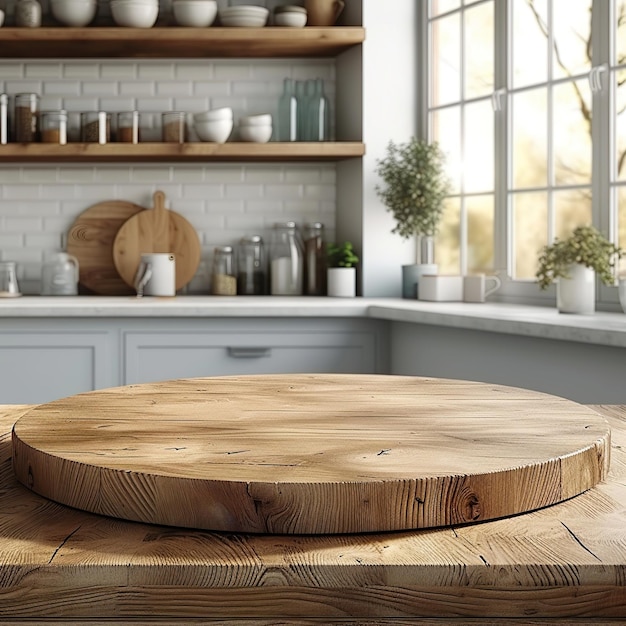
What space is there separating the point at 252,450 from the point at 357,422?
0.64 ft

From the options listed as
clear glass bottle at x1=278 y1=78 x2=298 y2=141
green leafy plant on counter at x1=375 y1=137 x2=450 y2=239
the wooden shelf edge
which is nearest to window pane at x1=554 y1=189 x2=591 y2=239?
green leafy plant on counter at x1=375 y1=137 x2=450 y2=239

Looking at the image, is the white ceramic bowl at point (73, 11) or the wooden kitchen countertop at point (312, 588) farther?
the white ceramic bowl at point (73, 11)

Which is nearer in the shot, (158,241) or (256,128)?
(256,128)

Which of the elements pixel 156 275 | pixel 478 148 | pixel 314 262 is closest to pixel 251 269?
pixel 314 262

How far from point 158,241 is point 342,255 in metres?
0.88

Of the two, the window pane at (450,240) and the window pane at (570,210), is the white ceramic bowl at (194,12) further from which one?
the window pane at (570,210)

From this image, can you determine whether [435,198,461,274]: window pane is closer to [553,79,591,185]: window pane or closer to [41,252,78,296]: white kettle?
[553,79,591,185]: window pane

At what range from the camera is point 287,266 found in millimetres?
4141

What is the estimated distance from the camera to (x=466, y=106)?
12.7 ft

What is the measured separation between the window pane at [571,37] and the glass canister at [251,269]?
1549 millimetres

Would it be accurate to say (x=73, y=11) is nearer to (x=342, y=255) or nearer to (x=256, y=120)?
(x=256, y=120)

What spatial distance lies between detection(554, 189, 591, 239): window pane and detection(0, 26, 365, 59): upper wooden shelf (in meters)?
1.18

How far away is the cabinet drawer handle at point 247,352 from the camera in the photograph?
3.48 m

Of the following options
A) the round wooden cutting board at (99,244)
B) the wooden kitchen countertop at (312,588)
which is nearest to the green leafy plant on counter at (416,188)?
the round wooden cutting board at (99,244)
